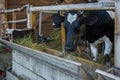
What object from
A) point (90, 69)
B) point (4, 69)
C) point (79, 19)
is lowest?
point (4, 69)

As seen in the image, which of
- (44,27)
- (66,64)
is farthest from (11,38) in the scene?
(44,27)

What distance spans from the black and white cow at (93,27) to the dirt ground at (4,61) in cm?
234

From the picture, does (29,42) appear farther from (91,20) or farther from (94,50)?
(91,20)

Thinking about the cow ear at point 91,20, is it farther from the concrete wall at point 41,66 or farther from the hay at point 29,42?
the hay at point 29,42

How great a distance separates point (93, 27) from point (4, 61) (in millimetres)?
3177

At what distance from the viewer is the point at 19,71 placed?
5.12 m

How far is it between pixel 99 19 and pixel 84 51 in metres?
0.61

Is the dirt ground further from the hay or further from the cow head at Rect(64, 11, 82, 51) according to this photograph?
the cow head at Rect(64, 11, 82, 51)

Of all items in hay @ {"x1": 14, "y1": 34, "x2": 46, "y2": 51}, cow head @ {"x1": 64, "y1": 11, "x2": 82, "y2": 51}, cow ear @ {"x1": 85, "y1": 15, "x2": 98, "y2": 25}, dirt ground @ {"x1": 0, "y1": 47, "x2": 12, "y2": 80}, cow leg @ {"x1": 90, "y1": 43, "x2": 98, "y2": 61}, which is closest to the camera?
cow head @ {"x1": 64, "y1": 11, "x2": 82, "y2": 51}

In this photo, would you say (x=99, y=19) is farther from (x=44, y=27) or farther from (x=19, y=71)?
(x=44, y=27)

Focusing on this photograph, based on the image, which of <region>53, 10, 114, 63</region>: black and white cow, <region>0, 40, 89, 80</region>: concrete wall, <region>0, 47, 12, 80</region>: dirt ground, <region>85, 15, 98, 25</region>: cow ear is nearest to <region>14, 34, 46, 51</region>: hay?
<region>0, 40, 89, 80</region>: concrete wall

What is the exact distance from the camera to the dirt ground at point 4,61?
6.27 m

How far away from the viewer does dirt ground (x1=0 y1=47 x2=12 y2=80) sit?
247 inches

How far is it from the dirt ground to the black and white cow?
234cm
